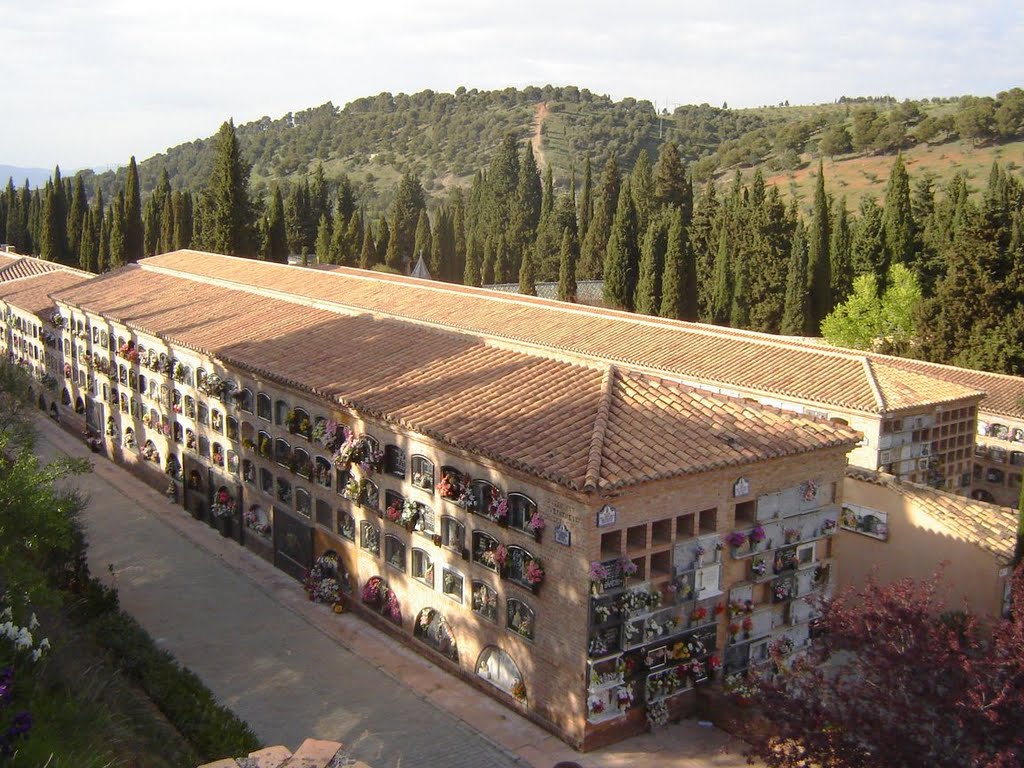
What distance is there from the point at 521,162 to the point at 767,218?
4031 cm

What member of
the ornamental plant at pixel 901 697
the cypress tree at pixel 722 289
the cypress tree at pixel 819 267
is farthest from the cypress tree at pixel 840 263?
the ornamental plant at pixel 901 697

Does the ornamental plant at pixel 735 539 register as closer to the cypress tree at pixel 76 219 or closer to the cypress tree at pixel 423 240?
the cypress tree at pixel 423 240

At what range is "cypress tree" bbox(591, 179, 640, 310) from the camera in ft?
181

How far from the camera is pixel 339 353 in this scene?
25578mm

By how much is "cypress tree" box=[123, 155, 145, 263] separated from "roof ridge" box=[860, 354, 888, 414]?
55.3 meters

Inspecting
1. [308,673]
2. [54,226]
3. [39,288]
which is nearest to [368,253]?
[54,226]

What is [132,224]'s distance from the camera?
68250mm

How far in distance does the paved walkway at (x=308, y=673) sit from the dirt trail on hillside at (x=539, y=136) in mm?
112654

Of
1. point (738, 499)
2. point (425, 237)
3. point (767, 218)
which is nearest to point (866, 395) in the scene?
point (738, 499)

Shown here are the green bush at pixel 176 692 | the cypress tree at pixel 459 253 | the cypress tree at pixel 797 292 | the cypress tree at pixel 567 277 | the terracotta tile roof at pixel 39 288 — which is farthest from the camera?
the cypress tree at pixel 459 253

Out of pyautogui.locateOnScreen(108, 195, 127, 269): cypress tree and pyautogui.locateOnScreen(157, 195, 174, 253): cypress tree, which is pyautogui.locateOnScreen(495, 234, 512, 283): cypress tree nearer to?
pyautogui.locateOnScreen(157, 195, 174, 253): cypress tree

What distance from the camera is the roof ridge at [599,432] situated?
51.3 feet

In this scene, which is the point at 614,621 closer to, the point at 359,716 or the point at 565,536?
the point at 565,536

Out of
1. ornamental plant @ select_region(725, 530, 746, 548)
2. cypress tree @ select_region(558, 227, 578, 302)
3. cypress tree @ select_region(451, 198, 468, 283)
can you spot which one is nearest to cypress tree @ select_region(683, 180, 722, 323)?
cypress tree @ select_region(558, 227, 578, 302)
